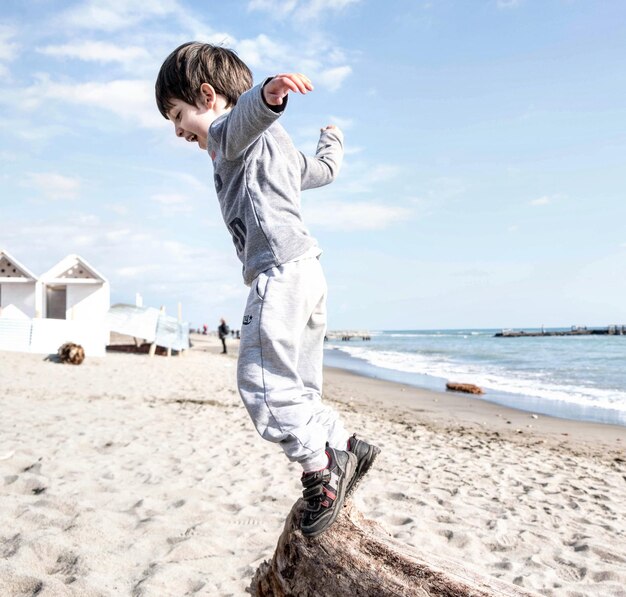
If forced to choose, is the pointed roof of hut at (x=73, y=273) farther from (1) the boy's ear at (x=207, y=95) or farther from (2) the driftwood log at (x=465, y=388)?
(1) the boy's ear at (x=207, y=95)

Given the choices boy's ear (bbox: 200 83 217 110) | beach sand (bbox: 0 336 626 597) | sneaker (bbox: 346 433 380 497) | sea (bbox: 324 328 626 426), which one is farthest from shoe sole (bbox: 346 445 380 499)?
sea (bbox: 324 328 626 426)

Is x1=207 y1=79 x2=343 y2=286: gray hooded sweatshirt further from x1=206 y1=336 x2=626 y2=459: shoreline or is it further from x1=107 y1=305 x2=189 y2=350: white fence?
x1=107 y1=305 x2=189 y2=350: white fence

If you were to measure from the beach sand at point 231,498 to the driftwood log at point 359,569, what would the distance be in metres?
0.75

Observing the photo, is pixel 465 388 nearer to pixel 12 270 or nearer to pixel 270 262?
pixel 270 262

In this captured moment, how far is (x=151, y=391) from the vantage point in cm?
1315

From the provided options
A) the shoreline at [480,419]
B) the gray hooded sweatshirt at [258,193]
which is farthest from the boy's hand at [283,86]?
the shoreline at [480,419]

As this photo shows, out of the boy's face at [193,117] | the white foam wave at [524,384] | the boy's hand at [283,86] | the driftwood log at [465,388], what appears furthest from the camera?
the driftwood log at [465,388]

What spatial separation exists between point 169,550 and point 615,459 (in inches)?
273

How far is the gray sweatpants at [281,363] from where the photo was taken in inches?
96.5

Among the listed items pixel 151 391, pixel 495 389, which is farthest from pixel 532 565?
pixel 495 389

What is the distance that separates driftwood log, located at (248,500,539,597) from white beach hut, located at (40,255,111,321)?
74.4 ft

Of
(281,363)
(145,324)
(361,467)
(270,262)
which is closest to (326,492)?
(361,467)

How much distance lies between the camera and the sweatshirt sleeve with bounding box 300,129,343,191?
3.00 metres

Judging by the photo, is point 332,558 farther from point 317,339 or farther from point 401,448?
point 401,448
